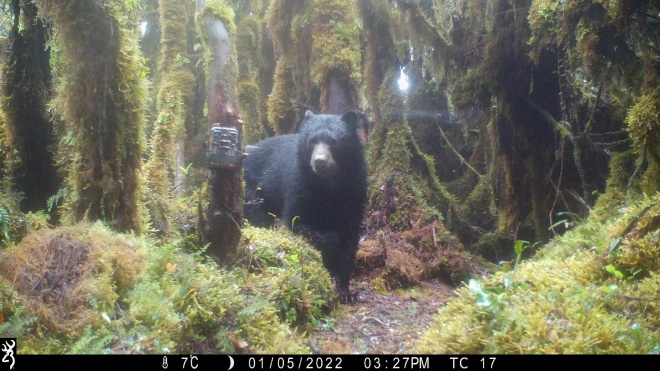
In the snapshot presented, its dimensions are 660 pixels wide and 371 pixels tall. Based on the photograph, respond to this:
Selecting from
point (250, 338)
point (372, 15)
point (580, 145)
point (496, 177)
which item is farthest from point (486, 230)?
point (250, 338)

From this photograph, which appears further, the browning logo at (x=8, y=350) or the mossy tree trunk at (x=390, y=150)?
the mossy tree trunk at (x=390, y=150)

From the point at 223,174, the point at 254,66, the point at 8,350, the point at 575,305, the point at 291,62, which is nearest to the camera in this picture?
the point at 8,350

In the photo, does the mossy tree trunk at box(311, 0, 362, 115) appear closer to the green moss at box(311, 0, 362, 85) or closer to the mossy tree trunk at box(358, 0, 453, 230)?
the green moss at box(311, 0, 362, 85)

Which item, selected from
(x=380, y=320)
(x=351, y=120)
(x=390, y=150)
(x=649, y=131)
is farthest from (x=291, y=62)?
(x=649, y=131)

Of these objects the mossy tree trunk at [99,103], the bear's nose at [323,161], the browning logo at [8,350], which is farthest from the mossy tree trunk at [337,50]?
the browning logo at [8,350]

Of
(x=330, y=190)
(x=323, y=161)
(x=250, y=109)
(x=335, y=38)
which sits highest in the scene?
(x=335, y=38)

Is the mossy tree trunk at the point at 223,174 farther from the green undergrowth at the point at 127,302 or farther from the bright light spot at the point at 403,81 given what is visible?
the bright light spot at the point at 403,81

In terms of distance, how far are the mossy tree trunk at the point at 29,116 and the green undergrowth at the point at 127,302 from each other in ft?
5.04

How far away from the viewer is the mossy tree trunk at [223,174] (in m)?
4.73

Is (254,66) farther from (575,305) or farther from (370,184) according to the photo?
(575,305)

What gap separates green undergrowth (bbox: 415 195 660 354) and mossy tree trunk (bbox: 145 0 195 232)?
4641 millimetres

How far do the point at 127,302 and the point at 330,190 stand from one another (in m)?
3.67

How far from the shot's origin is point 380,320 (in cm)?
513

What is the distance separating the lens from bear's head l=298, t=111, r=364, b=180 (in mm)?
6844
